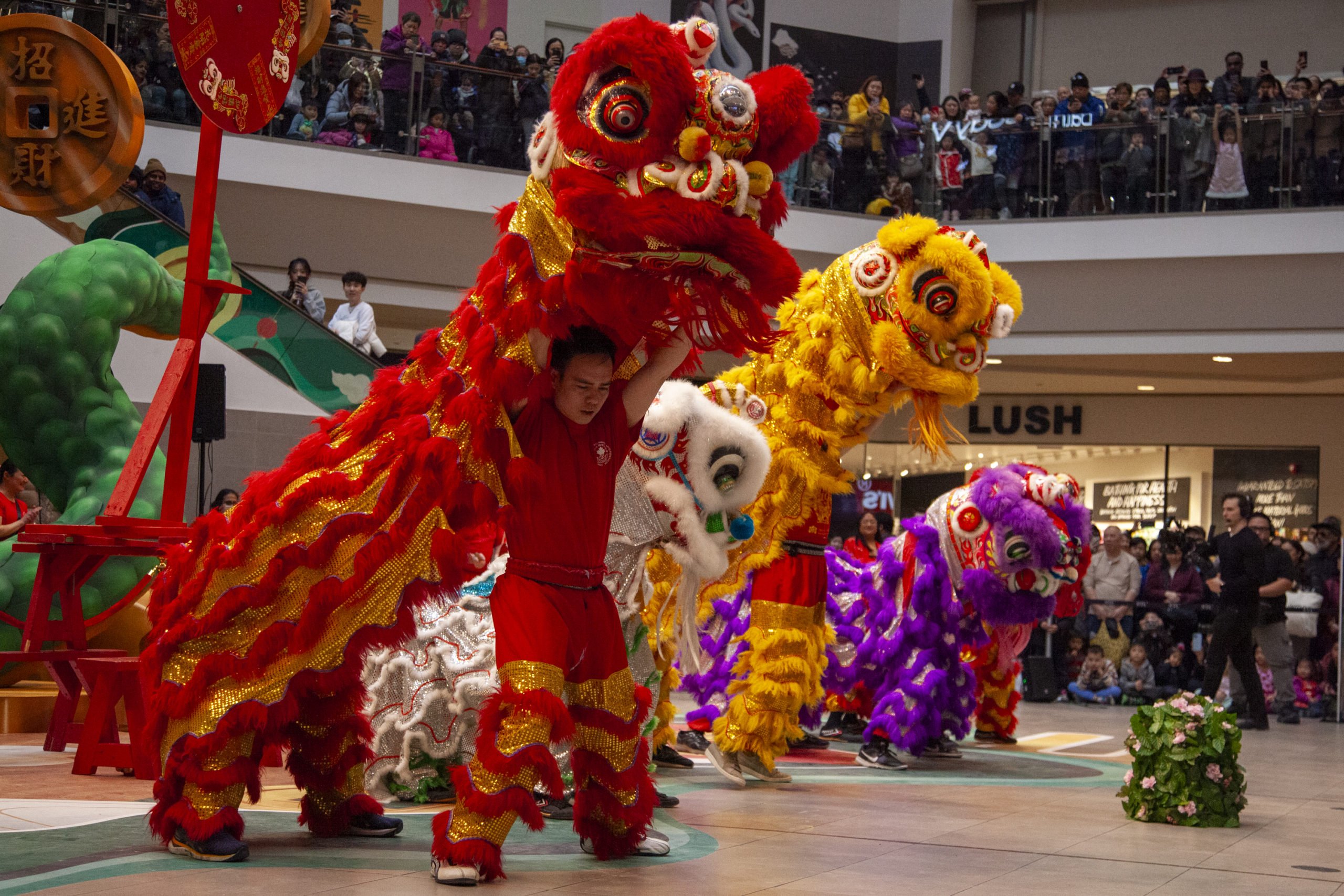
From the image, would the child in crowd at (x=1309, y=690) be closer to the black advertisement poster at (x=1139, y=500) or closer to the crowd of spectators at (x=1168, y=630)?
the crowd of spectators at (x=1168, y=630)

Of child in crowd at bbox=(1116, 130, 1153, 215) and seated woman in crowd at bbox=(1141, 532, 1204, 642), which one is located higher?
child in crowd at bbox=(1116, 130, 1153, 215)

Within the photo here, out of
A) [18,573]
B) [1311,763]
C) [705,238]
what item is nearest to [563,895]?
[705,238]

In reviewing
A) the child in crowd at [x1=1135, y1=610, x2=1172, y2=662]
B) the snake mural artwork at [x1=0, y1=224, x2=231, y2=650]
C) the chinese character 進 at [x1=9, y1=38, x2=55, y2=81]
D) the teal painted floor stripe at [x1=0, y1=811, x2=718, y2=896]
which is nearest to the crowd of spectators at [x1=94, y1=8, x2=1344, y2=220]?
the snake mural artwork at [x1=0, y1=224, x2=231, y2=650]

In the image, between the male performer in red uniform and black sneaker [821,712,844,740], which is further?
black sneaker [821,712,844,740]

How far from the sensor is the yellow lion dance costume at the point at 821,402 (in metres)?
5.35

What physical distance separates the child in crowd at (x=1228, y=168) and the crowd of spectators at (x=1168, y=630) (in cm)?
308

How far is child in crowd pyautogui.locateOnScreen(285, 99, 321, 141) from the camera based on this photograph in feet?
38.9

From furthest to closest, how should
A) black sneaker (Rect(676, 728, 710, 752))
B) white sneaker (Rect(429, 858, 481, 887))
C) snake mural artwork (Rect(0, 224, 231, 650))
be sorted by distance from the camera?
snake mural artwork (Rect(0, 224, 231, 650))
black sneaker (Rect(676, 728, 710, 752))
white sneaker (Rect(429, 858, 481, 887))

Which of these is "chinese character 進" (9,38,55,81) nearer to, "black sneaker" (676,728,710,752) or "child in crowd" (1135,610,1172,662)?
"black sneaker" (676,728,710,752)

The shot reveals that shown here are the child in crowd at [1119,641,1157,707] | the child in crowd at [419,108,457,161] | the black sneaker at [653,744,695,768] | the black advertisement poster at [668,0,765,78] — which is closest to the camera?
the black sneaker at [653,744,695,768]

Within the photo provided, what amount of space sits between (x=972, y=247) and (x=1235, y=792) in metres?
2.37

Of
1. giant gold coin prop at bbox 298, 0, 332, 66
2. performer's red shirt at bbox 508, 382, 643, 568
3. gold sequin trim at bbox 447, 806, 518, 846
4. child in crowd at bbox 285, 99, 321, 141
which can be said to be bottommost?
gold sequin trim at bbox 447, 806, 518, 846

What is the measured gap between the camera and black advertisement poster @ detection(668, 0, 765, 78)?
56.3ft

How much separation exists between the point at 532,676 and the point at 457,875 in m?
0.50
